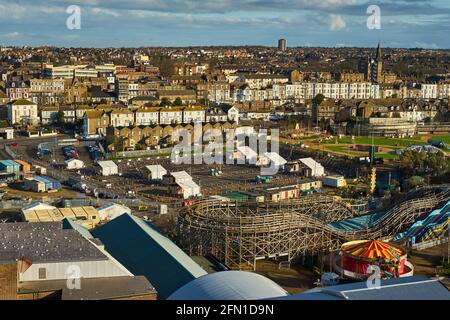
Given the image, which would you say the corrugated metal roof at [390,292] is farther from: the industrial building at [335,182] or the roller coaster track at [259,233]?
the industrial building at [335,182]

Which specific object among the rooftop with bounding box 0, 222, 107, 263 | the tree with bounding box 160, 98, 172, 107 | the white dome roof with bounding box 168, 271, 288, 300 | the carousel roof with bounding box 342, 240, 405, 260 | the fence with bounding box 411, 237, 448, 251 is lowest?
the fence with bounding box 411, 237, 448, 251

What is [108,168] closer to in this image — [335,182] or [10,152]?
[10,152]

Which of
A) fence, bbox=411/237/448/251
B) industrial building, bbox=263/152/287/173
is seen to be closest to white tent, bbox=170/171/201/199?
industrial building, bbox=263/152/287/173

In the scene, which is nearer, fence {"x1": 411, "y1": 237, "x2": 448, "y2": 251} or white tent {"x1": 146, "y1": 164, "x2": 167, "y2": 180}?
fence {"x1": 411, "y1": 237, "x2": 448, "y2": 251}

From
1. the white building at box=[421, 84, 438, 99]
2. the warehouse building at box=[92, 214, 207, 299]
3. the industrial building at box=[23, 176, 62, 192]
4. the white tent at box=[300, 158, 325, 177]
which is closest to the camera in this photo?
the warehouse building at box=[92, 214, 207, 299]

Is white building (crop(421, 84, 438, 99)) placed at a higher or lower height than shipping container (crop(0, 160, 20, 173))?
higher

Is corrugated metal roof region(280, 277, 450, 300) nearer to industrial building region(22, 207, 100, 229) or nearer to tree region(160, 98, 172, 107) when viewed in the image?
industrial building region(22, 207, 100, 229)
